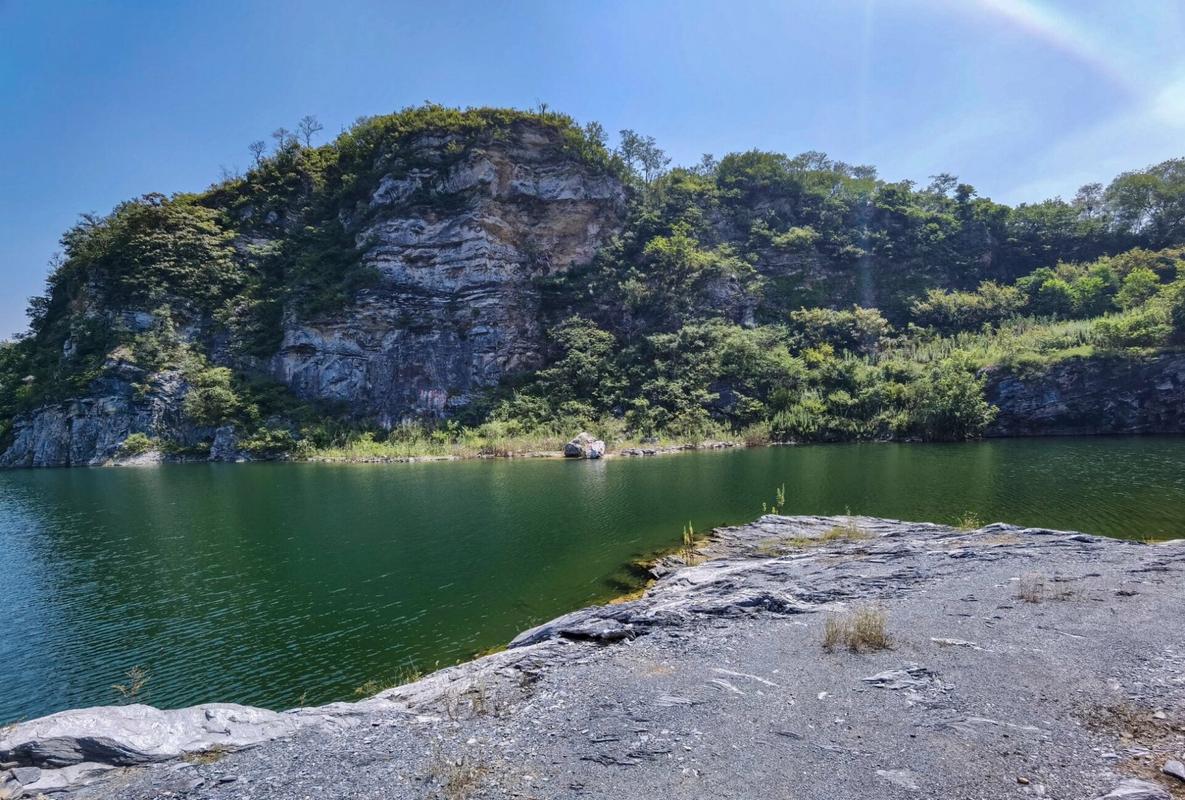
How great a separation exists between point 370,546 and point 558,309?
168 feet

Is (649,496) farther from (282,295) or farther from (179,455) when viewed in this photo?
(282,295)

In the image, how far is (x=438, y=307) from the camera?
63.0 meters

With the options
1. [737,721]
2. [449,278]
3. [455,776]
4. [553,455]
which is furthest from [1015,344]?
[455,776]

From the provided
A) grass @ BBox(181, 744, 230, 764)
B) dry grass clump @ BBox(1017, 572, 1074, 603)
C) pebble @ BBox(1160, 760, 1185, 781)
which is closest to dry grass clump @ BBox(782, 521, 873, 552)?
dry grass clump @ BBox(1017, 572, 1074, 603)

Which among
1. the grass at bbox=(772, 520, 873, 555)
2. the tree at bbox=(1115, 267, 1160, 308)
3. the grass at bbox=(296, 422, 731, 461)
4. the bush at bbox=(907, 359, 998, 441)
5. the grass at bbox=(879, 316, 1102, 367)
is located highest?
the tree at bbox=(1115, 267, 1160, 308)

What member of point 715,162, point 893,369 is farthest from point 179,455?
point 715,162

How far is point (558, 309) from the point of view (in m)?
67.2

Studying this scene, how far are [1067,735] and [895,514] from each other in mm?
16084

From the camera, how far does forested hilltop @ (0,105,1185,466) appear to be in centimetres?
5091

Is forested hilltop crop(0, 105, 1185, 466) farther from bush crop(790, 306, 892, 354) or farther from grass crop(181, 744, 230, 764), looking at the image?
grass crop(181, 744, 230, 764)

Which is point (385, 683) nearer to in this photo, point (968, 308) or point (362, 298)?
point (362, 298)

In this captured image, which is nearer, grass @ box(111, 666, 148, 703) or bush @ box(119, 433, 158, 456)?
grass @ box(111, 666, 148, 703)

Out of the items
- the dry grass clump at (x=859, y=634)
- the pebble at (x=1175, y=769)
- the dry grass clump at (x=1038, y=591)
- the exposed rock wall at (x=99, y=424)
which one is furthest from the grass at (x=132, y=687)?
the exposed rock wall at (x=99, y=424)

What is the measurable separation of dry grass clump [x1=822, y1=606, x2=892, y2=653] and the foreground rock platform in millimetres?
127
